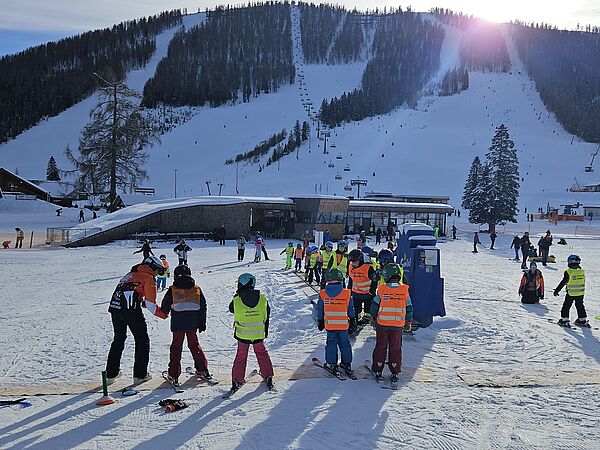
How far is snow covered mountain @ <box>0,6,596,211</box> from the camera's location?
229 feet

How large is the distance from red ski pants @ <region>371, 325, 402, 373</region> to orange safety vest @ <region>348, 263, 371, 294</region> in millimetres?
2190

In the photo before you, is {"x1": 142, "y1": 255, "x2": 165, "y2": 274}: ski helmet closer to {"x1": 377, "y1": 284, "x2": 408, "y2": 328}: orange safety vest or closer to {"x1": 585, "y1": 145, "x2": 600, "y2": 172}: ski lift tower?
{"x1": 377, "y1": 284, "x2": 408, "y2": 328}: orange safety vest

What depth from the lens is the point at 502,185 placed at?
40.6 metres

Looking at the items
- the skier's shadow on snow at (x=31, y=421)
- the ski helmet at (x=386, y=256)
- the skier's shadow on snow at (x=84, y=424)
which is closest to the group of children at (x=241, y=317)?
the skier's shadow on snow at (x=84, y=424)

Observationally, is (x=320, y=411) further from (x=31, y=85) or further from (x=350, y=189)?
Result: (x=31, y=85)

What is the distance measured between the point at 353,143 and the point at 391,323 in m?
82.4

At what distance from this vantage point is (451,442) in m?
4.43

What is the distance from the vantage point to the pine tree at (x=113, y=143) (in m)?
32.4

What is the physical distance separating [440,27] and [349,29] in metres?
31.5

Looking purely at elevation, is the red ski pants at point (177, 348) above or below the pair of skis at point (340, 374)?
above

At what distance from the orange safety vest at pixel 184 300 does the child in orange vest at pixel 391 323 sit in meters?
2.19

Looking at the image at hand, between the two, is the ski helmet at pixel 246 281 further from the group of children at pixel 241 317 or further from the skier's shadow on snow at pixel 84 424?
the skier's shadow on snow at pixel 84 424

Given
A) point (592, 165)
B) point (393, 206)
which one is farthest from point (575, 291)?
point (592, 165)

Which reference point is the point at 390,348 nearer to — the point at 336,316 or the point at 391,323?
the point at 391,323
